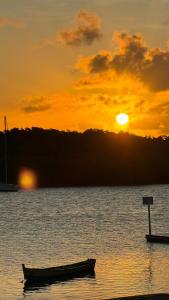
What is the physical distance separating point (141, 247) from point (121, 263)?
12.6 meters

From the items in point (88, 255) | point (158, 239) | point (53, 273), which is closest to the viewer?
point (53, 273)


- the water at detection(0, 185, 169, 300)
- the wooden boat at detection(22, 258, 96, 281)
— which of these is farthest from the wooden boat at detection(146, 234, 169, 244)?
Result: the wooden boat at detection(22, 258, 96, 281)

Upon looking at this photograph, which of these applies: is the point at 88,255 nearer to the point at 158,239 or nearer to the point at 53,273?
the point at 158,239

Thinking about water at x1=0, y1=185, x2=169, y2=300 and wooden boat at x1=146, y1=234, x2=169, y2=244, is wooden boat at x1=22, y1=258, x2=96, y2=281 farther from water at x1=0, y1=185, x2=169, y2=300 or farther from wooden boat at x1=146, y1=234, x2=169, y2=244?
wooden boat at x1=146, y1=234, x2=169, y2=244

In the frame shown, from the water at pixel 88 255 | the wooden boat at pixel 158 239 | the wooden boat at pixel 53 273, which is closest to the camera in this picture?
the water at pixel 88 255

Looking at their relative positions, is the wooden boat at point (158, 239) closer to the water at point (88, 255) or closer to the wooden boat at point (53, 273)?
the water at point (88, 255)

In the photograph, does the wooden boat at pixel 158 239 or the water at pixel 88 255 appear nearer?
the water at pixel 88 255

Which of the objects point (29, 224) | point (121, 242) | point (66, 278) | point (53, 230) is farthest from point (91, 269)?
point (29, 224)

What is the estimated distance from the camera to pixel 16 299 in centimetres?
4628

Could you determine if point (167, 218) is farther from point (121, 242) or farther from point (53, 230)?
point (121, 242)

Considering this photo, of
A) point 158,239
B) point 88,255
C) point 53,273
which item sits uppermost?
point 158,239

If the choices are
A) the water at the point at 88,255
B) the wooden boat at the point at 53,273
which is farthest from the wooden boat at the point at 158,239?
the wooden boat at the point at 53,273

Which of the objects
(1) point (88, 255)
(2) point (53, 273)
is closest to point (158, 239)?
(1) point (88, 255)

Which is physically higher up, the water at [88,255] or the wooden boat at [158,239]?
the wooden boat at [158,239]
